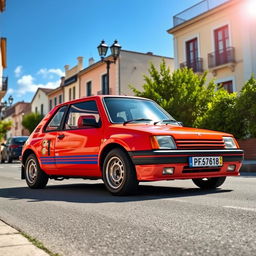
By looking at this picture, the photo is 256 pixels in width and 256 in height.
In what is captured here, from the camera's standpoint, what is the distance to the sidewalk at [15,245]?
259cm

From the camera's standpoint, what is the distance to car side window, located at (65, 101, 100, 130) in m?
5.98

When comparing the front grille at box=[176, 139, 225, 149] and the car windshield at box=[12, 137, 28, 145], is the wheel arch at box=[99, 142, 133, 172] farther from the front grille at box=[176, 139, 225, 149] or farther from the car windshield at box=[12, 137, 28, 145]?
the car windshield at box=[12, 137, 28, 145]

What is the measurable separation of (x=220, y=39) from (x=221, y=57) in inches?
56.1

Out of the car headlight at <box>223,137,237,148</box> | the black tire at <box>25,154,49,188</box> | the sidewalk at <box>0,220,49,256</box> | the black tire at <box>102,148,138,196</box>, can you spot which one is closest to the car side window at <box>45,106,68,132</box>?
the black tire at <box>25,154,49,188</box>

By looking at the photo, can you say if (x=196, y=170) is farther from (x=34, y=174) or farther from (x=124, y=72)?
(x=124, y=72)

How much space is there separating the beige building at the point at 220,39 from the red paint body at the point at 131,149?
17618mm

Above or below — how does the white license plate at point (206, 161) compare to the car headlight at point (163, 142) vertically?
below

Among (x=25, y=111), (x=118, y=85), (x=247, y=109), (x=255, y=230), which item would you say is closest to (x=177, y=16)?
(x=118, y=85)

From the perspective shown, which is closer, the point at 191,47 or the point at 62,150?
the point at 62,150

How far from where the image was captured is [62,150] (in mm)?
6555

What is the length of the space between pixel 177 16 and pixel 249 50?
738 cm

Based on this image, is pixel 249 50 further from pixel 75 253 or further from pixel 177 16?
pixel 75 253

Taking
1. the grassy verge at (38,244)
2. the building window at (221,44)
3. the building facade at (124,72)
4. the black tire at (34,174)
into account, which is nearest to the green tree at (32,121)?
the building facade at (124,72)

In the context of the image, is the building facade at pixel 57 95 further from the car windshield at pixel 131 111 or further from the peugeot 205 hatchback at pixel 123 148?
the car windshield at pixel 131 111
